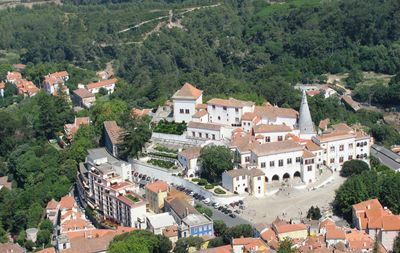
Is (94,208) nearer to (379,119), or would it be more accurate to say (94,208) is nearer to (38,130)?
(38,130)

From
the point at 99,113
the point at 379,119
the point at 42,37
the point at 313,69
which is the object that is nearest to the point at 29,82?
the point at 42,37

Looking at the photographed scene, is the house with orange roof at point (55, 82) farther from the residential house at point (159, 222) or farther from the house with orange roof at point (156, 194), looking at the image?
the residential house at point (159, 222)

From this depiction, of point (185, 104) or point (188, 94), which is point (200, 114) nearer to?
point (185, 104)

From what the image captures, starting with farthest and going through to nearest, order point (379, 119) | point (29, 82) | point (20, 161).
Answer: point (29, 82), point (379, 119), point (20, 161)

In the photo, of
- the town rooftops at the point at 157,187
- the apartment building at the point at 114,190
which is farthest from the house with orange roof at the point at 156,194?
the apartment building at the point at 114,190

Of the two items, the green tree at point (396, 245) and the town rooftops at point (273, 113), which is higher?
the town rooftops at point (273, 113)

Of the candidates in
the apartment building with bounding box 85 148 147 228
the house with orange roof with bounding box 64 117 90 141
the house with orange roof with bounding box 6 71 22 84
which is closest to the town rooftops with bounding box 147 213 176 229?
the apartment building with bounding box 85 148 147 228

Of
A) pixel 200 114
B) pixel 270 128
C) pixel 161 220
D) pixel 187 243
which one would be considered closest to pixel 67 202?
pixel 161 220
